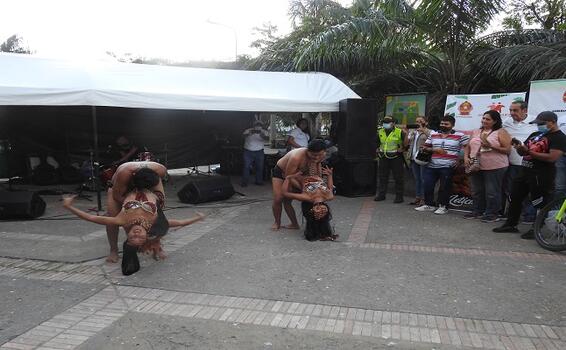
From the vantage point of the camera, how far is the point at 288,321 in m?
3.67

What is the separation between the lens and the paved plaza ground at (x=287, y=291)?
342 centimetres

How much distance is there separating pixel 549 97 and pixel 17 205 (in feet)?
26.5

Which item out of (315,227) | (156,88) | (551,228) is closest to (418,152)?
(551,228)

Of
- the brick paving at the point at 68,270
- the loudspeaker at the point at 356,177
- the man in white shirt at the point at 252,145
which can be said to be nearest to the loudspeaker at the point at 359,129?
the loudspeaker at the point at 356,177

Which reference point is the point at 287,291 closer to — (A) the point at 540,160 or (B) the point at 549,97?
(A) the point at 540,160

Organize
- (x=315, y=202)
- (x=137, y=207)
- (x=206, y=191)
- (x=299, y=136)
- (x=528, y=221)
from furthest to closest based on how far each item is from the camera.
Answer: (x=299, y=136)
(x=206, y=191)
(x=528, y=221)
(x=315, y=202)
(x=137, y=207)

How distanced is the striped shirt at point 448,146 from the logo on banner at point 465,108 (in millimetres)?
759

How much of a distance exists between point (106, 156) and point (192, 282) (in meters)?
7.79

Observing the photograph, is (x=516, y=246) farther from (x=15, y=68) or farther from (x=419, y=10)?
(x=15, y=68)

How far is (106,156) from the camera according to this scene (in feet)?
37.3

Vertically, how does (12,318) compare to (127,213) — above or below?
below

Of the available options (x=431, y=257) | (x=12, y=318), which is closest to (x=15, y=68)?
(x=12, y=318)

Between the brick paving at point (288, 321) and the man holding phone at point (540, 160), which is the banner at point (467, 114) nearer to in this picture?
the man holding phone at point (540, 160)

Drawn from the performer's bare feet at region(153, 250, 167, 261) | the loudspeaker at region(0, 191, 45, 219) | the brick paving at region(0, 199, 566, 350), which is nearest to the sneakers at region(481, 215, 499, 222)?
the brick paving at region(0, 199, 566, 350)
